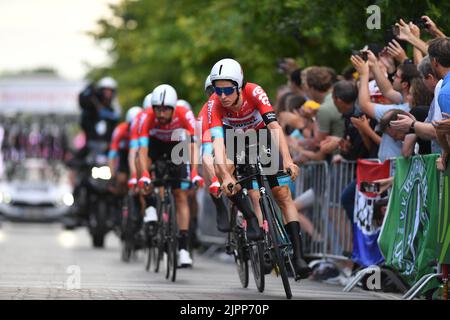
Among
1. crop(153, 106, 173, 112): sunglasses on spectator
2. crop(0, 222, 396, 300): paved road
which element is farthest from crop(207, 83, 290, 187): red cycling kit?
crop(153, 106, 173, 112): sunglasses on spectator

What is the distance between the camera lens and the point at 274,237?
1162cm

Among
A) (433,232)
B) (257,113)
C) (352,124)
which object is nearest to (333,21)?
(352,124)

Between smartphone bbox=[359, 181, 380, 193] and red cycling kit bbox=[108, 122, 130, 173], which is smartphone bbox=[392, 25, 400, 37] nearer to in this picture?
smartphone bbox=[359, 181, 380, 193]

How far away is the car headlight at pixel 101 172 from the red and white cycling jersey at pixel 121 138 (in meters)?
2.10

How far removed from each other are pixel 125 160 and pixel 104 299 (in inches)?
440

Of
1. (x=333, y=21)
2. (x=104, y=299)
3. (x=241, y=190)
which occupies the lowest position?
(x=104, y=299)

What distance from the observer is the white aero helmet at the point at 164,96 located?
15109 mm

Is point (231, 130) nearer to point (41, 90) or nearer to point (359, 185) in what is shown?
point (359, 185)

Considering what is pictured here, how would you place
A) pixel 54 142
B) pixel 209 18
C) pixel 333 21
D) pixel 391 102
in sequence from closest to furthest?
1. pixel 391 102
2. pixel 333 21
3. pixel 209 18
4. pixel 54 142

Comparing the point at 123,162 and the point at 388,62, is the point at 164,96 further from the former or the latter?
the point at 123,162

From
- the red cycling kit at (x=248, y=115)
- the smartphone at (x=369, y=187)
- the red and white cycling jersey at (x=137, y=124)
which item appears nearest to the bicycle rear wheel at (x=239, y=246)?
the red cycling kit at (x=248, y=115)

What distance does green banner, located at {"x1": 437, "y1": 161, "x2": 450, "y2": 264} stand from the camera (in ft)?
36.0

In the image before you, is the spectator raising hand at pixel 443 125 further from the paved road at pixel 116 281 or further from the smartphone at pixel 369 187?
the smartphone at pixel 369 187

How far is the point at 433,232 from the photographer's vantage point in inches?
450
